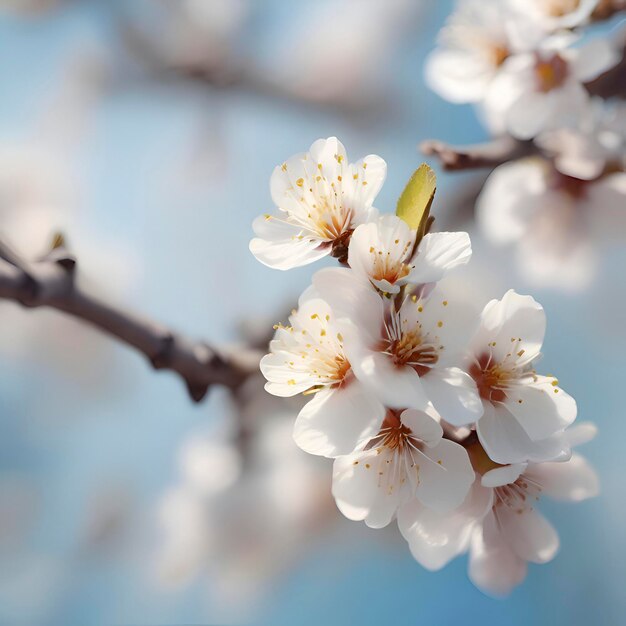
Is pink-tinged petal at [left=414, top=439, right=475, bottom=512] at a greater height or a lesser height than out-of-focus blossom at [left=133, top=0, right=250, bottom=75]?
greater

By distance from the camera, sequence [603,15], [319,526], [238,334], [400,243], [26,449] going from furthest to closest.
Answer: [26,449] → [319,526] → [238,334] → [603,15] → [400,243]

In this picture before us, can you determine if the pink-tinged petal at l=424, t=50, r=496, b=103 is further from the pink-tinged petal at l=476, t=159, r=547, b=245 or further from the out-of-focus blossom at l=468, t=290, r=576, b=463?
the out-of-focus blossom at l=468, t=290, r=576, b=463

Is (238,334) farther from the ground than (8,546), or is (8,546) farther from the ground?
(238,334)

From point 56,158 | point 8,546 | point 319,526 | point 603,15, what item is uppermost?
point 603,15

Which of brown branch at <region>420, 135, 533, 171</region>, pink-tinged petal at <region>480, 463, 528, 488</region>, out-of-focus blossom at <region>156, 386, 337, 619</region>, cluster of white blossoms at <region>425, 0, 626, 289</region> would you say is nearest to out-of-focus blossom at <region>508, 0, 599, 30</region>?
cluster of white blossoms at <region>425, 0, 626, 289</region>

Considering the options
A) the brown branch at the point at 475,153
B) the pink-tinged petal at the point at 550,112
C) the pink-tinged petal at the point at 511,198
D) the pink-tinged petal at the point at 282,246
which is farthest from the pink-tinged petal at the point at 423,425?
the pink-tinged petal at the point at 511,198

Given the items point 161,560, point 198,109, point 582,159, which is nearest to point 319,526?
point 161,560

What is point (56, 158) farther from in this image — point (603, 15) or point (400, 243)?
point (400, 243)

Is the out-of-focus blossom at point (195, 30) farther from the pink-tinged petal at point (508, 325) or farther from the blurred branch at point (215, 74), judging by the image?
the pink-tinged petal at point (508, 325)
